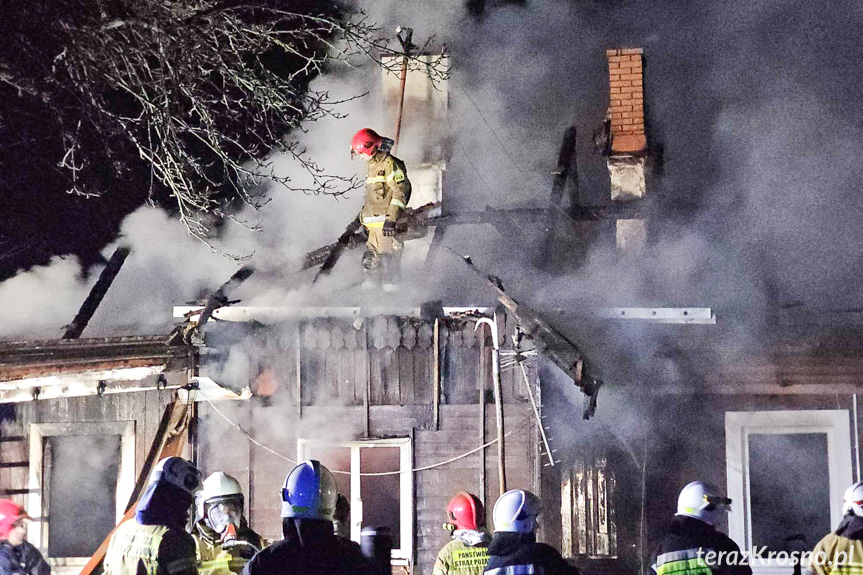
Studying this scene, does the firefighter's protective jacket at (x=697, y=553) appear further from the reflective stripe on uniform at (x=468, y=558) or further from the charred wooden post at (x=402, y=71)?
the charred wooden post at (x=402, y=71)

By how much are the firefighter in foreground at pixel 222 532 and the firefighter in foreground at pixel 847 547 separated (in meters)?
3.66

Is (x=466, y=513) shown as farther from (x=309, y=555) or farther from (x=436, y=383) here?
(x=309, y=555)

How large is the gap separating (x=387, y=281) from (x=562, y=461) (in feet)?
9.02

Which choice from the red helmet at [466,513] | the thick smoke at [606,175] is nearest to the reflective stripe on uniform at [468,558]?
the red helmet at [466,513]

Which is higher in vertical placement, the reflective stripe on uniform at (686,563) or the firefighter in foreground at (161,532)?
the firefighter in foreground at (161,532)

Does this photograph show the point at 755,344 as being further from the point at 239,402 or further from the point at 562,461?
the point at 239,402

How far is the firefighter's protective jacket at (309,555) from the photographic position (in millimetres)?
4062

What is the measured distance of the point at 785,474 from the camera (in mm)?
9523

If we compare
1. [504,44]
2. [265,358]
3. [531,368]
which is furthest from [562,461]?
[504,44]

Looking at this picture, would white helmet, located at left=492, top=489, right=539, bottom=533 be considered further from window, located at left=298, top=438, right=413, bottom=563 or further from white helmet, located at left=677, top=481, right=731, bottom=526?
window, located at left=298, top=438, right=413, bottom=563

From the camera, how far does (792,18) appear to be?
1686 centimetres

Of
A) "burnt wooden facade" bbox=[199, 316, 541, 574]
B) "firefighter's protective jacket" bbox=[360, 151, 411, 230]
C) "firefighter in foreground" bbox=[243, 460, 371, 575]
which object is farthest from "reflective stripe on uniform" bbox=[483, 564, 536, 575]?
"firefighter's protective jacket" bbox=[360, 151, 411, 230]

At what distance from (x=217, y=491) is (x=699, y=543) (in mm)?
3218

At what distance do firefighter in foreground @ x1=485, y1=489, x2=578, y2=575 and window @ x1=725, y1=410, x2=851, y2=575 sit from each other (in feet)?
15.2
